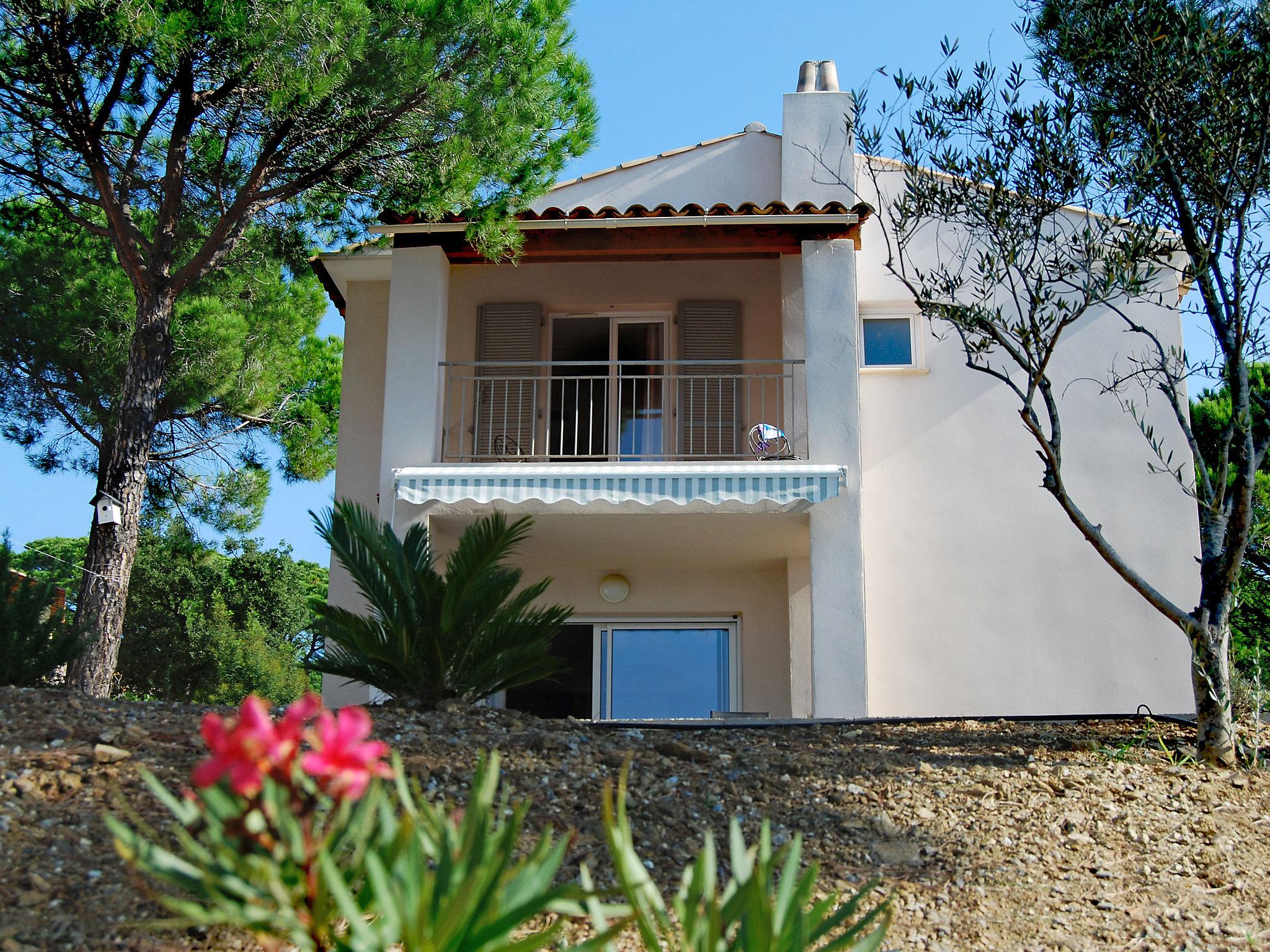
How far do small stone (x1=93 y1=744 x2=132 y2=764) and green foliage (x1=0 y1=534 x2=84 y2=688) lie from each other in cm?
476

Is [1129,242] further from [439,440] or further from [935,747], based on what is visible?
[439,440]

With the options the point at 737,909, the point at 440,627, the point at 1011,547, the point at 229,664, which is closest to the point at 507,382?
the point at 440,627

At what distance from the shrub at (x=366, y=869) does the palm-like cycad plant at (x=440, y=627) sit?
5.41m

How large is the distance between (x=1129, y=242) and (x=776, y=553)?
6.34 metres

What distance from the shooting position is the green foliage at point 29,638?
11.7m

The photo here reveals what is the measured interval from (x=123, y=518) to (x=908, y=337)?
10060mm

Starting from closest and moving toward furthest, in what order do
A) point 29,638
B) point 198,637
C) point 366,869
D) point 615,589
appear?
point 366,869
point 29,638
point 615,589
point 198,637

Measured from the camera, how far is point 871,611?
50.3ft

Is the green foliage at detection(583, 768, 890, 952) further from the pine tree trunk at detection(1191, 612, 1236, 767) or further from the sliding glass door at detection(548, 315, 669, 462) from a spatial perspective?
the sliding glass door at detection(548, 315, 669, 462)

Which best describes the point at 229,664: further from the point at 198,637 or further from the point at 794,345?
the point at 794,345

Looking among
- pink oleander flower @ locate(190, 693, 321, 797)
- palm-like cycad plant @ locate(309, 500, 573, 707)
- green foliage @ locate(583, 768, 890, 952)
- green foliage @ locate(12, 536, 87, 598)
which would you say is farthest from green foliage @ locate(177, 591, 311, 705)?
pink oleander flower @ locate(190, 693, 321, 797)

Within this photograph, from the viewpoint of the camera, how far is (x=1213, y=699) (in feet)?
32.0

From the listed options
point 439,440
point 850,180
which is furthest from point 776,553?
point 850,180

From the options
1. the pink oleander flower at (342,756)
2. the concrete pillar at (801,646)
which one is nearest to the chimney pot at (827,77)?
the concrete pillar at (801,646)
